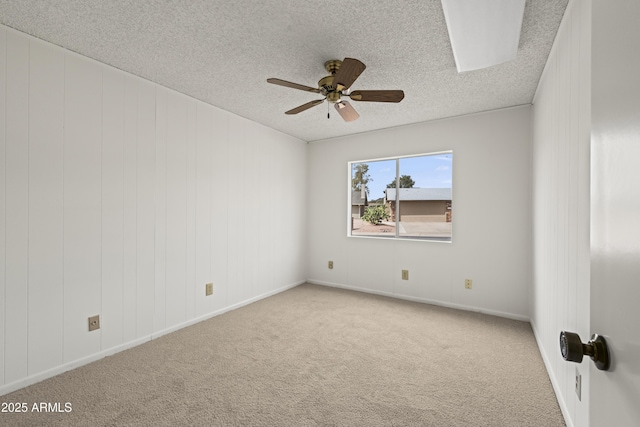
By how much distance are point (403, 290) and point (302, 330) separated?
1674mm

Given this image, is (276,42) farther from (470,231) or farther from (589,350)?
(470,231)

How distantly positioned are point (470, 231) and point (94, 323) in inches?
152

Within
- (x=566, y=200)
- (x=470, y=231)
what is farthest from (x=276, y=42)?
(x=470, y=231)

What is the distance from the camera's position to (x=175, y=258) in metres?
2.98

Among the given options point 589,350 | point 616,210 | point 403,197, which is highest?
point 403,197

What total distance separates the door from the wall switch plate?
2972mm

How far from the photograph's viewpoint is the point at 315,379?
210 centimetres

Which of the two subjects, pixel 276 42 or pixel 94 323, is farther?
pixel 94 323

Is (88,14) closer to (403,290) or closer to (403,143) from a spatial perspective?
(403,143)

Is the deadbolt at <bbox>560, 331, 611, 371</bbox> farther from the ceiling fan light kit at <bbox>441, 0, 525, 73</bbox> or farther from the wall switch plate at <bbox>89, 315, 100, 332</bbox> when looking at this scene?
the wall switch plate at <bbox>89, 315, 100, 332</bbox>

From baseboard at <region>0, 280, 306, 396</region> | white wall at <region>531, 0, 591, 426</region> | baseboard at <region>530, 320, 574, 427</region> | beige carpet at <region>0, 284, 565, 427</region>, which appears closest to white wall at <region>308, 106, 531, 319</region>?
beige carpet at <region>0, 284, 565, 427</region>

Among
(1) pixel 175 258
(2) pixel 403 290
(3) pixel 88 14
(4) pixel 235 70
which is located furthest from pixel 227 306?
(3) pixel 88 14

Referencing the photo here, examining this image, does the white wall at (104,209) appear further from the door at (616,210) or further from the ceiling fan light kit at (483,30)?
the door at (616,210)

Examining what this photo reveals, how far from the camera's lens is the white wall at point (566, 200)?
143cm
